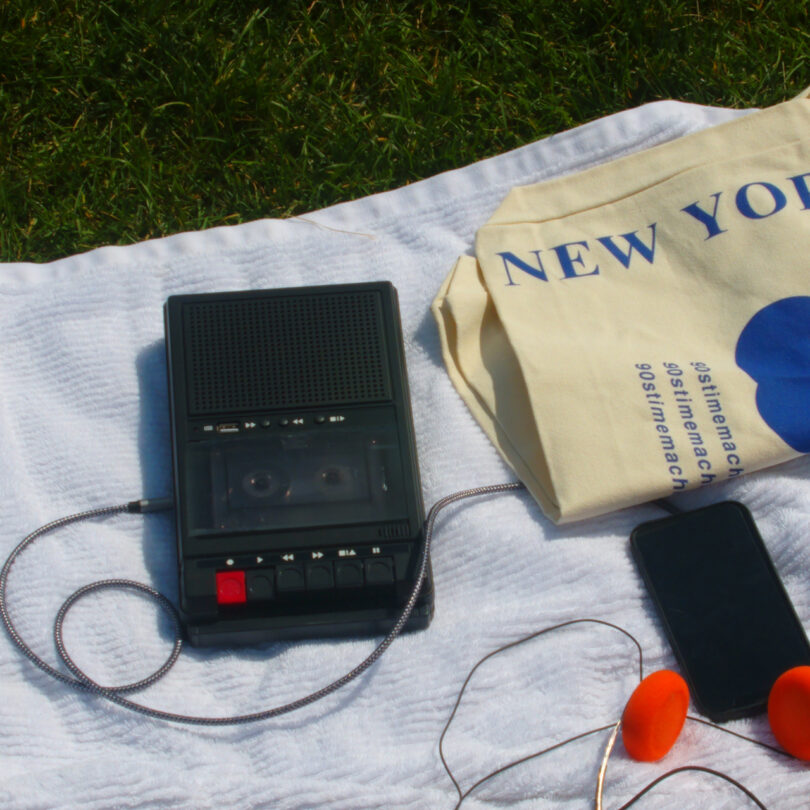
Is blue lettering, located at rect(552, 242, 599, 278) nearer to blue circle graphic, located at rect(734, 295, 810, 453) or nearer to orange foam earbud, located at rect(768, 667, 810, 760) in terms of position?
blue circle graphic, located at rect(734, 295, 810, 453)

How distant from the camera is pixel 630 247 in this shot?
49.7 inches

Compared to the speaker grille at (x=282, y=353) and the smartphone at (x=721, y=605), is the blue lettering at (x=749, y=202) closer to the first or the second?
the smartphone at (x=721, y=605)

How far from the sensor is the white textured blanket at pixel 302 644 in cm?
103

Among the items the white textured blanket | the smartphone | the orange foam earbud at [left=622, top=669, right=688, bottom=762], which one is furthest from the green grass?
the orange foam earbud at [left=622, top=669, right=688, bottom=762]

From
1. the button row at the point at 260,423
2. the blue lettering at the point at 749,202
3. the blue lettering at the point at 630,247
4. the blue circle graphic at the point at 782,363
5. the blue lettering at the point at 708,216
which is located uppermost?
the blue lettering at the point at 749,202

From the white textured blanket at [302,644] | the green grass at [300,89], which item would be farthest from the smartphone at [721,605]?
the green grass at [300,89]

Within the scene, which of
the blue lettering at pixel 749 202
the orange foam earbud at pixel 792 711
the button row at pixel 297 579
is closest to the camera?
the orange foam earbud at pixel 792 711

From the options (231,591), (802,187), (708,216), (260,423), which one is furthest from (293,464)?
(802,187)

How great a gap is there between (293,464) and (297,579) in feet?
0.48

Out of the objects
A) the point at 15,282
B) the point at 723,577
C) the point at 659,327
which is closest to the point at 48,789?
the point at 15,282

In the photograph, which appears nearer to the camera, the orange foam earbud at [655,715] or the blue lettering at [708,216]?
the orange foam earbud at [655,715]

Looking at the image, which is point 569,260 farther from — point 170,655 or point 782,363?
point 170,655

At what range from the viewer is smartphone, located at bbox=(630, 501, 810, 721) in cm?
104

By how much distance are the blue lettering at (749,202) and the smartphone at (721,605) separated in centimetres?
39
